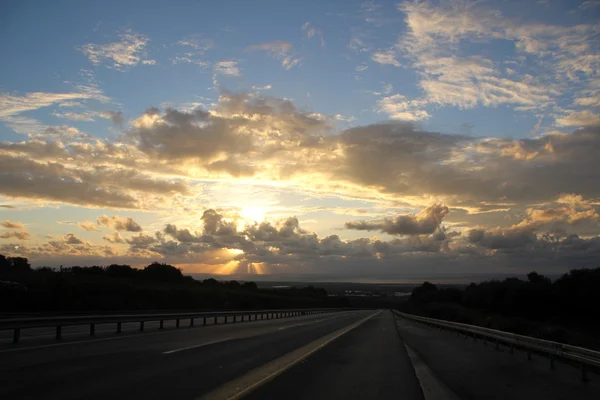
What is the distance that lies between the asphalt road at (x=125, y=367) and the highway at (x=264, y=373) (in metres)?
0.02

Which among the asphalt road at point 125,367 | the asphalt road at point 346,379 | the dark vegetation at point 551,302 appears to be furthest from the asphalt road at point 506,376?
the dark vegetation at point 551,302

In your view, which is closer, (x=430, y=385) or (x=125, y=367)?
(x=430, y=385)

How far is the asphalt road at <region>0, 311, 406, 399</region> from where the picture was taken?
9.22 m

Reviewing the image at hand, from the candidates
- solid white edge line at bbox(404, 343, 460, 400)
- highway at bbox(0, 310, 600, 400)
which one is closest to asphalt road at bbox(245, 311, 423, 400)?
highway at bbox(0, 310, 600, 400)

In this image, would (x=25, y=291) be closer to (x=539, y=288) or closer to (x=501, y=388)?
(x=501, y=388)

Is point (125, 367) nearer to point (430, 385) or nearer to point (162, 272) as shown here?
point (430, 385)

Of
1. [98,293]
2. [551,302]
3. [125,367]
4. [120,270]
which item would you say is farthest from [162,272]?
[125,367]

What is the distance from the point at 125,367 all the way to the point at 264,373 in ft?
11.6

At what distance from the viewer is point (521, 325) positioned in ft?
89.4

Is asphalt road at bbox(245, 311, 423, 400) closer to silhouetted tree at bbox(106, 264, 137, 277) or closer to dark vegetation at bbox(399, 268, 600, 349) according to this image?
dark vegetation at bbox(399, 268, 600, 349)

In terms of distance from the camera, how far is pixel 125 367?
1225cm

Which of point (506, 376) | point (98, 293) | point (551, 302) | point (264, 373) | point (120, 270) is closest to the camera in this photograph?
point (264, 373)

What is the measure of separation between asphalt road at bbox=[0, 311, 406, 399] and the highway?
2 centimetres

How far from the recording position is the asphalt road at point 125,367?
9219 mm
